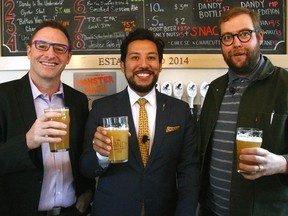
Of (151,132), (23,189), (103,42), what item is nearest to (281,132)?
(151,132)

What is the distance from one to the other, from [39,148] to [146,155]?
0.72 meters

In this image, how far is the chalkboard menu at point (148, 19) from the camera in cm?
293

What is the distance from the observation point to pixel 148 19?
9.61 feet

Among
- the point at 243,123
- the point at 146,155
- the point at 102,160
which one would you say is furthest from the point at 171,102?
the point at 102,160

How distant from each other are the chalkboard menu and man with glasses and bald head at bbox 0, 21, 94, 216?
0.84 m

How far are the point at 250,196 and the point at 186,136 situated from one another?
0.58 metres

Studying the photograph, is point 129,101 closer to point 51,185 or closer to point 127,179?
point 127,179

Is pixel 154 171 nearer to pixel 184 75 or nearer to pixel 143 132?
pixel 143 132

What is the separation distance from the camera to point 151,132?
2.10 m

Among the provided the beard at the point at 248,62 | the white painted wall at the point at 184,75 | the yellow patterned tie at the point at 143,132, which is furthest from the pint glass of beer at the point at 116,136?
the white painted wall at the point at 184,75

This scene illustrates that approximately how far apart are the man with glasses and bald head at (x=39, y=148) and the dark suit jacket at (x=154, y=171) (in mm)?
185

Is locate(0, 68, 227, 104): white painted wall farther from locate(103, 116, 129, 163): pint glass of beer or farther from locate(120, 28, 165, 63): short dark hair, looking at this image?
locate(103, 116, 129, 163): pint glass of beer

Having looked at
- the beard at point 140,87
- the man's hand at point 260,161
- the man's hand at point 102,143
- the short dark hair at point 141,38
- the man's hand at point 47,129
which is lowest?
the man's hand at point 260,161

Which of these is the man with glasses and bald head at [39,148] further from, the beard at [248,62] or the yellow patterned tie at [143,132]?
the beard at [248,62]
